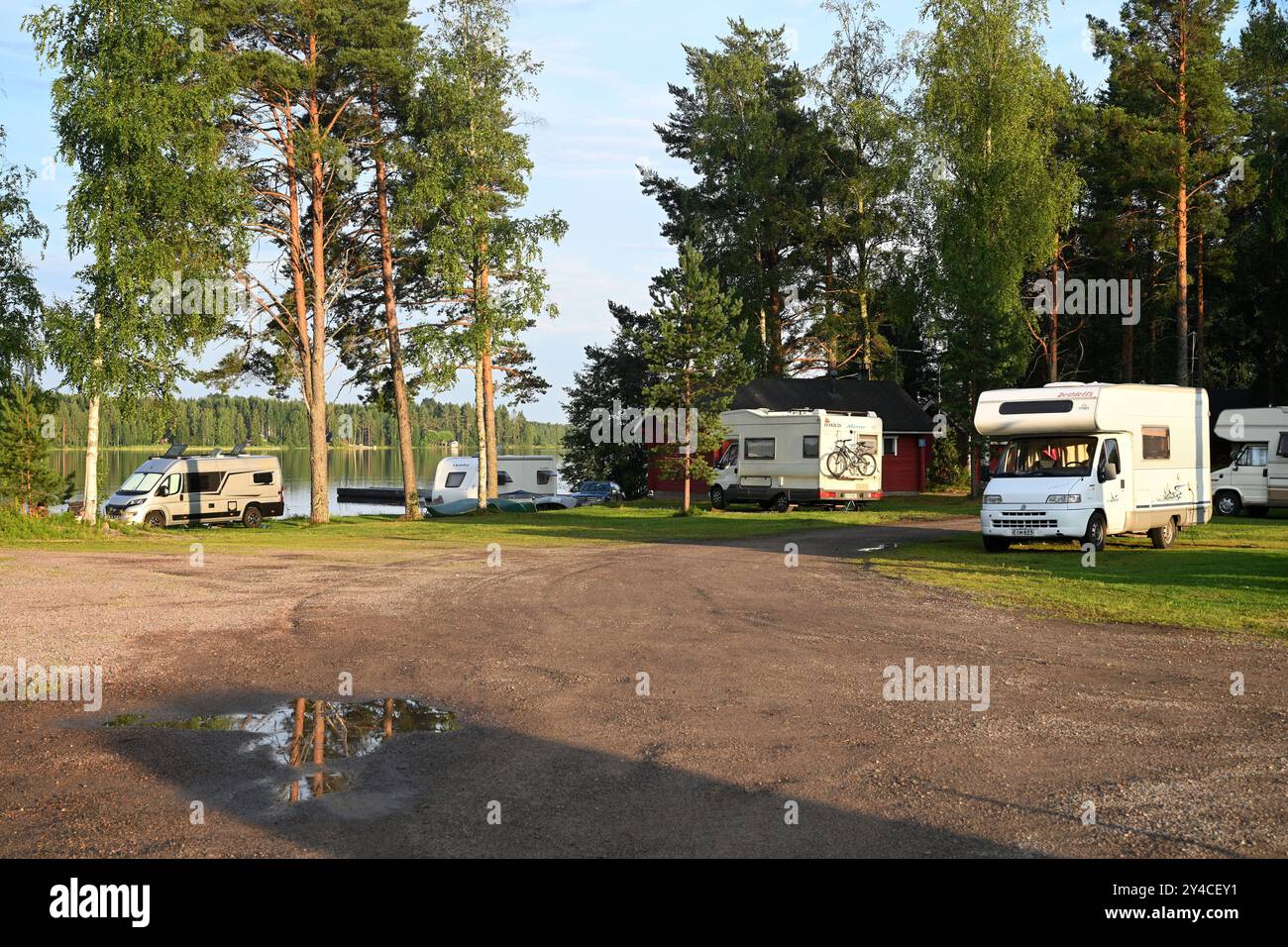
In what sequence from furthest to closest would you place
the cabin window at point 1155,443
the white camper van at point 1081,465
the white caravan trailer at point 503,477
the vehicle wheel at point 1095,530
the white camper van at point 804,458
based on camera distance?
the white caravan trailer at point 503,477, the white camper van at point 804,458, the cabin window at point 1155,443, the white camper van at point 1081,465, the vehicle wheel at point 1095,530

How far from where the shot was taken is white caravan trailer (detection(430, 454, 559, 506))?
4171cm

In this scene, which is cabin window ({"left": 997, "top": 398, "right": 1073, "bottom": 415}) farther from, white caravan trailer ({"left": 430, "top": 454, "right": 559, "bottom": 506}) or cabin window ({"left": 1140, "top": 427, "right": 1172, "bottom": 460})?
white caravan trailer ({"left": 430, "top": 454, "right": 559, "bottom": 506})

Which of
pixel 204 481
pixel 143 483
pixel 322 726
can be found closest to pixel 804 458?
pixel 204 481

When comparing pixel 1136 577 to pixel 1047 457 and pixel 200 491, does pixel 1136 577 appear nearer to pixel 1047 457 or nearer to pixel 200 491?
pixel 1047 457

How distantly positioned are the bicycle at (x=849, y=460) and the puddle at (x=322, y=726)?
28241mm

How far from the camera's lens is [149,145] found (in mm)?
26297

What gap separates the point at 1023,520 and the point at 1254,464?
1370 cm

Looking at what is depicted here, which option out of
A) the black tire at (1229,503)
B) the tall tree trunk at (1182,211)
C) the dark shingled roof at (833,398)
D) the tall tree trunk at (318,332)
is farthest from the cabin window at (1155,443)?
the dark shingled roof at (833,398)

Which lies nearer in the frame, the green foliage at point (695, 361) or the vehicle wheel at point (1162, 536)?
the vehicle wheel at point (1162, 536)

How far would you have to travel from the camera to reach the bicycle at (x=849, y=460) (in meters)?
35.8

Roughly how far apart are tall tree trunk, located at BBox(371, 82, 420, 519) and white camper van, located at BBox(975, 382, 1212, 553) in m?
18.4

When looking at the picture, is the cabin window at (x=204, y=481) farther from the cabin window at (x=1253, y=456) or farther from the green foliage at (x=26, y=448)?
the cabin window at (x=1253, y=456)

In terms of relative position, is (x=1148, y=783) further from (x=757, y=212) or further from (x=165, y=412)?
(x=757, y=212)
